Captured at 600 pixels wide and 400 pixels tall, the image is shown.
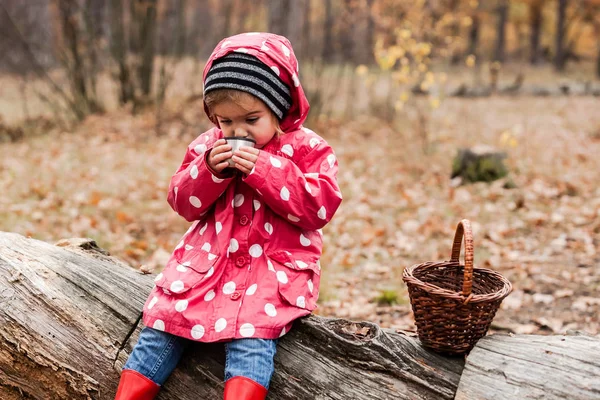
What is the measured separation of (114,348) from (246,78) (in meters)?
1.34

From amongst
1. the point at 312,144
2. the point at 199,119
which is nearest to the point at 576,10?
the point at 199,119

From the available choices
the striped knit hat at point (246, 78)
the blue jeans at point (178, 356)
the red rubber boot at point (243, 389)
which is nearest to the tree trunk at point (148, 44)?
the striped knit hat at point (246, 78)

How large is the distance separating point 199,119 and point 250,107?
8350 mm

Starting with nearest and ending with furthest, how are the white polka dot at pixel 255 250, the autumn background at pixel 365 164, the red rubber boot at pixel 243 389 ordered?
1. the red rubber boot at pixel 243 389
2. the white polka dot at pixel 255 250
3. the autumn background at pixel 365 164

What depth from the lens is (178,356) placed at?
94.8 inches

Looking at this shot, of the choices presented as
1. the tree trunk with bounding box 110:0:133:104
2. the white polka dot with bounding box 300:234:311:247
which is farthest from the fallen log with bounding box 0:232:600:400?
the tree trunk with bounding box 110:0:133:104

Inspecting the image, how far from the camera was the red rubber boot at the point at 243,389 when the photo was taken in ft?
6.91

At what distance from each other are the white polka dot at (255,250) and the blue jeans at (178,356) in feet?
1.21

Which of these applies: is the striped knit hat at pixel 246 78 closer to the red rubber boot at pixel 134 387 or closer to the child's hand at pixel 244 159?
the child's hand at pixel 244 159

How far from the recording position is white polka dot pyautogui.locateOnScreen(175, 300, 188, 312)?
7.58 ft

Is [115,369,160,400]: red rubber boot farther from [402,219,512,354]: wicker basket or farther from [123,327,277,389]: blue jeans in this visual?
[402,219,512,354]: wicker basket

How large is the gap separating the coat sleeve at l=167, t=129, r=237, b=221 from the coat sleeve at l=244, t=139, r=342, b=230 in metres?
0.18

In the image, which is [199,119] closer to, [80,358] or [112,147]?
[112,147]

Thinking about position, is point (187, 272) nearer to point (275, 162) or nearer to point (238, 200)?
point (238, 200)
